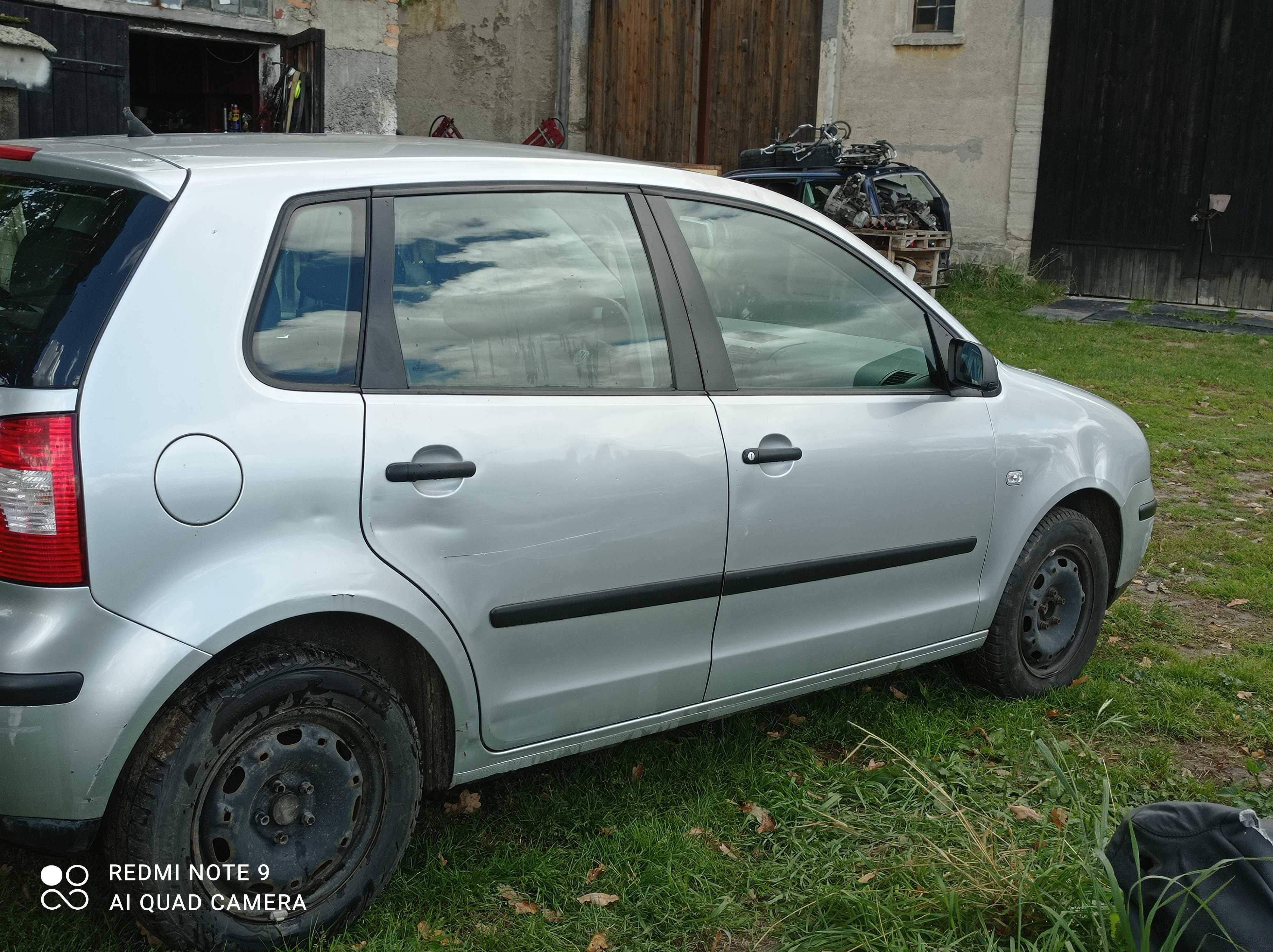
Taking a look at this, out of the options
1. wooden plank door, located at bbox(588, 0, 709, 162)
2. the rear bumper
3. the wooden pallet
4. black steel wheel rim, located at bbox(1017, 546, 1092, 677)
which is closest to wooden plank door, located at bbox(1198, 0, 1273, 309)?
the wooden pallet

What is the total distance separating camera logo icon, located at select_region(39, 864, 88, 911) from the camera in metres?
2.68

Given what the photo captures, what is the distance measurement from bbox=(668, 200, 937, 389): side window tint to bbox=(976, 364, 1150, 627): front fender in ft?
1.16

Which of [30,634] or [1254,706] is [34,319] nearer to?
[30,634]

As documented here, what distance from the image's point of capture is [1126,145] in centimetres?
1466

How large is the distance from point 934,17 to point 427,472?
49.4 ft

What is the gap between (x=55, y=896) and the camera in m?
2.72

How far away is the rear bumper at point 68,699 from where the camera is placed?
85.9 inches

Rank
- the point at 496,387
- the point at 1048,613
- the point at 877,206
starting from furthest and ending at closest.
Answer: the point at 877,206 → the point at 1048,613 → the point at 496,387

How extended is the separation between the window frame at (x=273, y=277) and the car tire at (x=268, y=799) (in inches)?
21.2

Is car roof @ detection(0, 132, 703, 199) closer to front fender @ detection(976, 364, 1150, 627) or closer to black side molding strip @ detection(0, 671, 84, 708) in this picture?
black side molding strip @ detection(0, 671, 84, 708)

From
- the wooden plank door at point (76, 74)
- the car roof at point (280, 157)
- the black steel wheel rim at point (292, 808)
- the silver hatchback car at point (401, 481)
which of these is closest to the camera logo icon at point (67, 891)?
the silver hatchback car at point (401, 481)

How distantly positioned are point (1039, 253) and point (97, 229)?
48.2 feet

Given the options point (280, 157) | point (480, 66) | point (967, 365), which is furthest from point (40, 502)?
point (480, 66)

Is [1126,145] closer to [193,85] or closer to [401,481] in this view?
[193,85]
